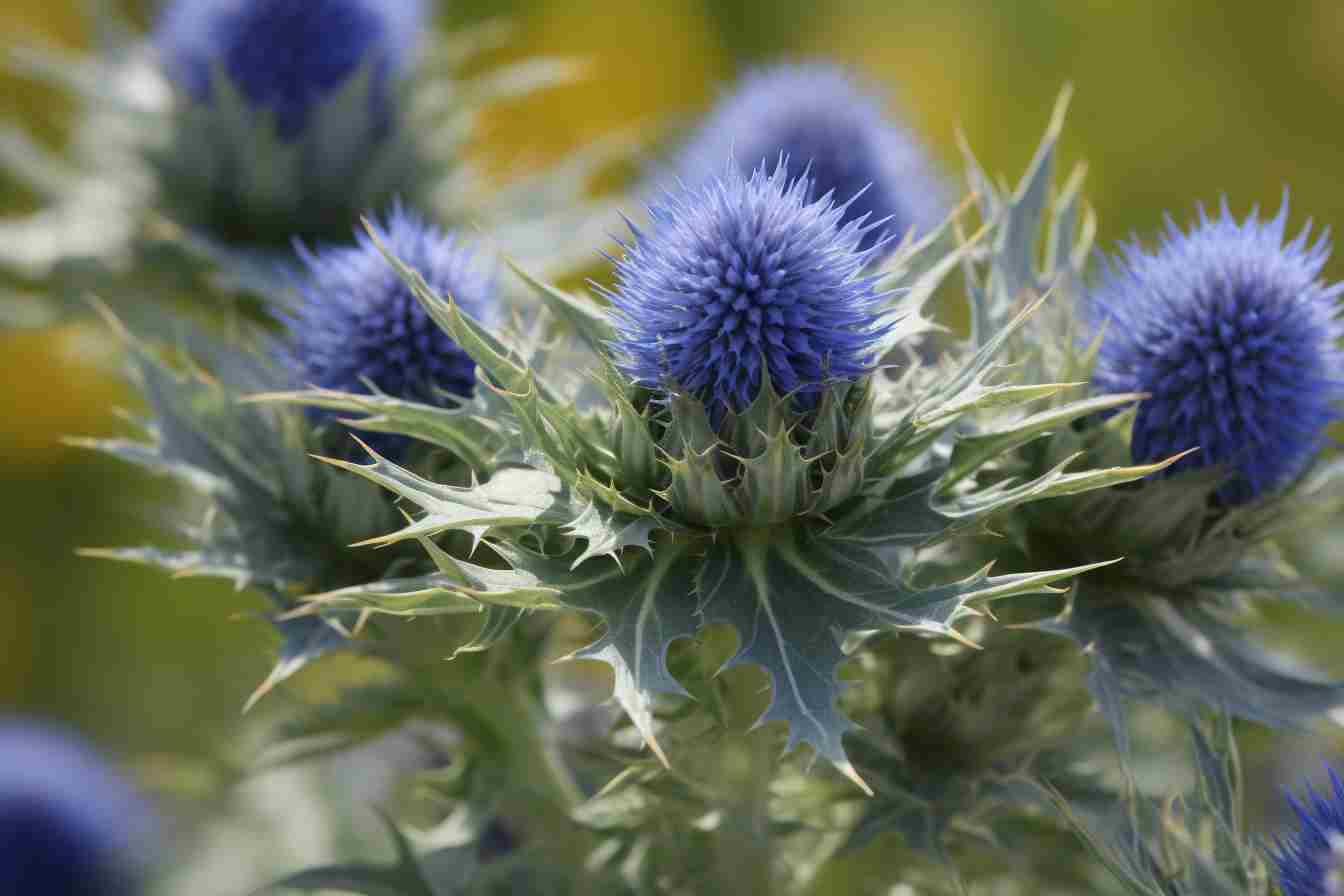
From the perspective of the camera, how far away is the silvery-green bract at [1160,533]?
1.11 m

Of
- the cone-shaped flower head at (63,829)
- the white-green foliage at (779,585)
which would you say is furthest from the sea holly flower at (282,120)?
the cone-shaped flower head at (63,829)

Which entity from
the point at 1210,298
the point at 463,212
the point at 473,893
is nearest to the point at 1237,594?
the point at 1210,298

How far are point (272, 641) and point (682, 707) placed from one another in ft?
2.09

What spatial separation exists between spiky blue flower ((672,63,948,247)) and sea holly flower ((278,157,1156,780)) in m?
0.53

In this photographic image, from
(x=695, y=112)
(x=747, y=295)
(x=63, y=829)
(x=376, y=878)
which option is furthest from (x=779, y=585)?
(x=695, y=112)

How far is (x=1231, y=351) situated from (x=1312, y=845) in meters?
0.37

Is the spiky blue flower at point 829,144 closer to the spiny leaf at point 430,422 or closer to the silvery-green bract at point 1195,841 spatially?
the spiny leaf at point 430,422

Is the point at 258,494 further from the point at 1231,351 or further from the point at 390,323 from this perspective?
the point at 1231,351

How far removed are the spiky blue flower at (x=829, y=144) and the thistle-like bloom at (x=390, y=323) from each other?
365mm

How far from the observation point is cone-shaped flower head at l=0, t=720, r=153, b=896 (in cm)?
176

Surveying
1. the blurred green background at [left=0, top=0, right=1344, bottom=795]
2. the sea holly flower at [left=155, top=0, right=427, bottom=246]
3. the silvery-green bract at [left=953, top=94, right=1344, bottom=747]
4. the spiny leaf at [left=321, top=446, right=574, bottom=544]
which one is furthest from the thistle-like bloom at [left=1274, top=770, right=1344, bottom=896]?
the blurred green background at [left=0, top=0, right=1344, bottom=795]

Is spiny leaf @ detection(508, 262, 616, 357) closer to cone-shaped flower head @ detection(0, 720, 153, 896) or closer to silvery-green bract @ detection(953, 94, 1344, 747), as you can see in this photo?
silvery-green bract @ detection(953, 94, 1344, 747)

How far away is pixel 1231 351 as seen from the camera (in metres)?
1.12

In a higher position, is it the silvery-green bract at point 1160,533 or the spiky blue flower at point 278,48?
the spiky blue flower at point 278,48
